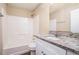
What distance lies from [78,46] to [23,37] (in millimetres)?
738

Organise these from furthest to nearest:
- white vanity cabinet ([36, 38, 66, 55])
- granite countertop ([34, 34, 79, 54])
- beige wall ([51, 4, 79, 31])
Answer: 1. beige wall ([51, 4, 79, 31])
2. white vanity cabinet ([36, 38, 66, 55])
3. granite countertop ([34, 34, 79, 54])

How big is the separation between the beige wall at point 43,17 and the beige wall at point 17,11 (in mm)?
129

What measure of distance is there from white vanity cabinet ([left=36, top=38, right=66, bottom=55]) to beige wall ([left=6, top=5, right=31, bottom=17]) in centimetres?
40

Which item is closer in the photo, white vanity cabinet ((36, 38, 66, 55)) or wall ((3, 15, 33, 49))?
white vanity cabinet ((36, 38, 66, 55))

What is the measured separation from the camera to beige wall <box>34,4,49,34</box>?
→ 1.50 m

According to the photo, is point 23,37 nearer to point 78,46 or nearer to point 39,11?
point 39,11

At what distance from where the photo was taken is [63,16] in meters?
1.44

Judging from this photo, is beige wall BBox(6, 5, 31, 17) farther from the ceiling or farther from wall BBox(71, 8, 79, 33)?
wall BBox(71, 8, 79, 33)

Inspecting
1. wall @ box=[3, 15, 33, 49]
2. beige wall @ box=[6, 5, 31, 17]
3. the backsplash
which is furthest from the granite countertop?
beige wall @ box=[6, 5, 31, 17]

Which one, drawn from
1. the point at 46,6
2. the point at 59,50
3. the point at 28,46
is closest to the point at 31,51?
the point at 28,46

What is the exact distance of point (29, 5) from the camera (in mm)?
1471

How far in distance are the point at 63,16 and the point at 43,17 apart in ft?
0.93

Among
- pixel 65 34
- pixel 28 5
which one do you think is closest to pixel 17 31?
pixel 28 5

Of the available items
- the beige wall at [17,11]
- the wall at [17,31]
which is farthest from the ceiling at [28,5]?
the wall at [17,31]
